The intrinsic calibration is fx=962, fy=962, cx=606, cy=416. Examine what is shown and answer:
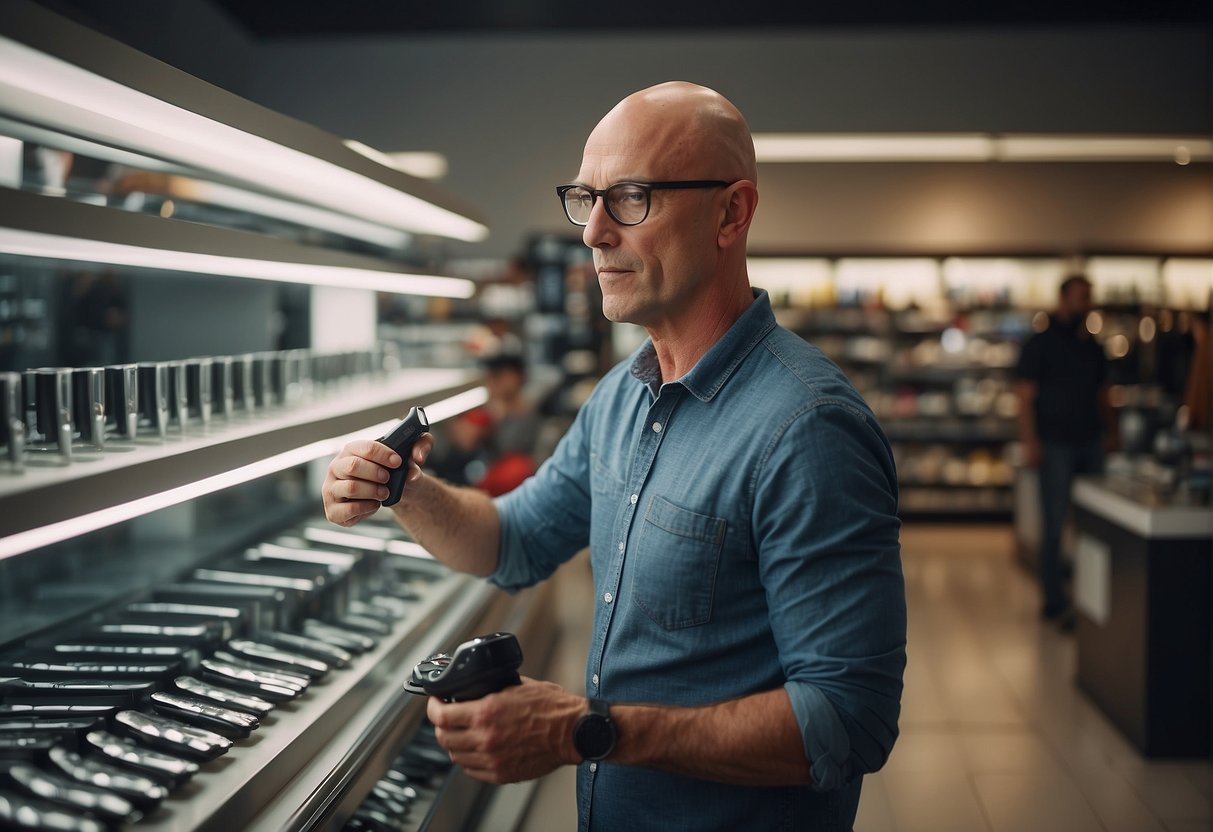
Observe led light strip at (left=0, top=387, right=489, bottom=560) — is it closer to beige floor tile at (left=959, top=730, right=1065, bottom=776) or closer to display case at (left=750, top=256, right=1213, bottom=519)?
beige floor tile at (left=959, top=730, right=1065, bottom=776)

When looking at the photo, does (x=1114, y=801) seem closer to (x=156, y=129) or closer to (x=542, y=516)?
(x=542, y=516)

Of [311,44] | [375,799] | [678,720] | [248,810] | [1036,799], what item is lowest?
[1036,799]

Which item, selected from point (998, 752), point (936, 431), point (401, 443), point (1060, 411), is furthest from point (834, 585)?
point (936, 431)

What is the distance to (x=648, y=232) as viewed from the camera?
140 cm

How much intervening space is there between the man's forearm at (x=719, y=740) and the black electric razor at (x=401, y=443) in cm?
55

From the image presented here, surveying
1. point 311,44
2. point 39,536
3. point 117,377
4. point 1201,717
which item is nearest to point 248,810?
point 39,536

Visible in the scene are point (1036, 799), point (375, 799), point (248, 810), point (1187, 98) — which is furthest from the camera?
point (1187, 98)

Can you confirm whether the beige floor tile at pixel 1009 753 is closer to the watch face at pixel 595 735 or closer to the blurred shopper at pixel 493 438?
the blurred shopper at pixel 493 438

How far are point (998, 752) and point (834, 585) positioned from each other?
10.5 ft

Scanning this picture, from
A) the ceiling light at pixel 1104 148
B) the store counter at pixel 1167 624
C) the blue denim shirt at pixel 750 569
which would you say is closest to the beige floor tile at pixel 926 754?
the store counter at pixel 1167 624

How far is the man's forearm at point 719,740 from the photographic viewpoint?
4.00 feet

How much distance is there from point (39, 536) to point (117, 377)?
50 centimetres

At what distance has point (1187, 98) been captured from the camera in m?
8.01

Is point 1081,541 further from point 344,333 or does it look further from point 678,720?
point 678,720
